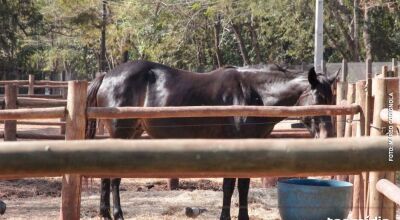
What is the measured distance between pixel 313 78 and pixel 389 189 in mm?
2909

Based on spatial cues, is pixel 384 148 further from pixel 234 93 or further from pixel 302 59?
pixel 302 59

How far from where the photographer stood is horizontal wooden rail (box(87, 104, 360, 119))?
4.95 m

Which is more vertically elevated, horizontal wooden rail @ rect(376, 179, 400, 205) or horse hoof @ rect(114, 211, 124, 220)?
horizontal wooden rail @ rect(376, 179, 400, 205)

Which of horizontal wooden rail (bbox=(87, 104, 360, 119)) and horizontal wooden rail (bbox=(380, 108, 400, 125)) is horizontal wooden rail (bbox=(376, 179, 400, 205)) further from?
horizontal wooden rail (bbox=(87, 104, 360, 119))

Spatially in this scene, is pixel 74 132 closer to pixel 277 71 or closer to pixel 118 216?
pixel 118 216

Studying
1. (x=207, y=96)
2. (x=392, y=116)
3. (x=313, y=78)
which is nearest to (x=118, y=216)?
(x=207, y=96)

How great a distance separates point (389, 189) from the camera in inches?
139

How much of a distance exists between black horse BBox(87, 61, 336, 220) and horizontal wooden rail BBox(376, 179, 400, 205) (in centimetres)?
247

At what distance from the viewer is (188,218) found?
260 inches

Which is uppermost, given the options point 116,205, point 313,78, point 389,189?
point 313,78

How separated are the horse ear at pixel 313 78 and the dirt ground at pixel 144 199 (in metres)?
1.51

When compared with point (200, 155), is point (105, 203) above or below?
below

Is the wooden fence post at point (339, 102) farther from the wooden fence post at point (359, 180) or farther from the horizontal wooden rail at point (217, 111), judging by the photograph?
the horizontal wooden rail at point (217, 111)

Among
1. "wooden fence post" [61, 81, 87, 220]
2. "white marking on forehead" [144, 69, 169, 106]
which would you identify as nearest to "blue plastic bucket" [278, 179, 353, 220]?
"wooden fence post" [61, 81, 87, 220]
